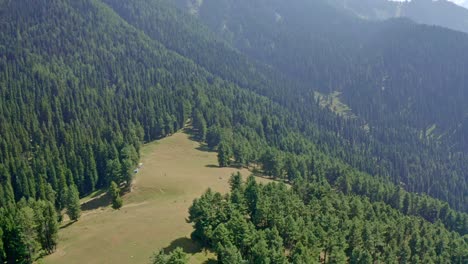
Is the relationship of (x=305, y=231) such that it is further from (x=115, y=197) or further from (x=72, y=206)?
(x=72, y=206)

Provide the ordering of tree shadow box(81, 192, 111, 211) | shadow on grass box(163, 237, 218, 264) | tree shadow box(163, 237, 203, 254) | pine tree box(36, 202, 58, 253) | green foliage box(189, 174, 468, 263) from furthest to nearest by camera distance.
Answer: tree shadow box(81, 192, 111, 211) < pine tree box(36, 202, 58, 253) < tree shadow box(163, 237, 203, 254) < shadow on grass box(163, 237, 218, 264) < green foliage box(189, 174, 468, 263)

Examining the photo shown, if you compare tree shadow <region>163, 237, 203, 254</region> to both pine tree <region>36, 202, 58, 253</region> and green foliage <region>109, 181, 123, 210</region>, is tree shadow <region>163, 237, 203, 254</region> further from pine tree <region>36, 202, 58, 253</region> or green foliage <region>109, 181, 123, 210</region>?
green foliage <region>109, 181, 123, 210</region>

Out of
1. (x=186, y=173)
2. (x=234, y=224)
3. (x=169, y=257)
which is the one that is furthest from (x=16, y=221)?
(x=186, y=173)

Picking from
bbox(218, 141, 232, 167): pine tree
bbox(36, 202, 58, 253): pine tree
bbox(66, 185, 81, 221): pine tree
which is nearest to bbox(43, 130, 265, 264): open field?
bbox(66, 185, 81, 221): pine tree

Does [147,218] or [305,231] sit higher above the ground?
[305,231]

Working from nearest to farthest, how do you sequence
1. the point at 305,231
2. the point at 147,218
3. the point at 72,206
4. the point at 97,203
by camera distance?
the point at 305,231, the point at 147,218, the point at 72,206, the point at 97,203

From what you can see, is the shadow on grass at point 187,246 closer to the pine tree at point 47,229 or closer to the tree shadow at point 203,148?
the pine tree at point 47,229

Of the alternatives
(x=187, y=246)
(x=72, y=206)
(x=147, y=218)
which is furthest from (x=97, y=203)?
(x=187, y=246)

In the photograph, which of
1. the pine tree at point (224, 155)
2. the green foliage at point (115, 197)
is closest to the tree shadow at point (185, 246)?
the green foliage at point (115, 197)
